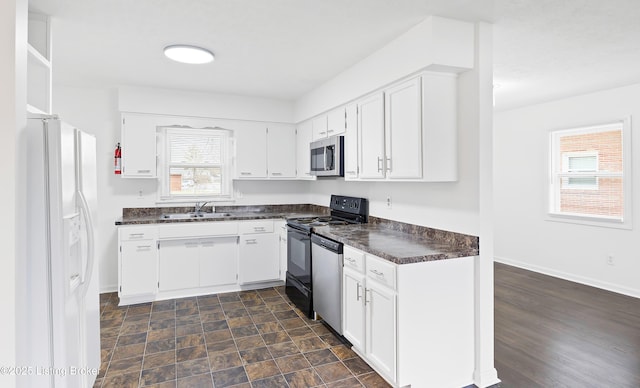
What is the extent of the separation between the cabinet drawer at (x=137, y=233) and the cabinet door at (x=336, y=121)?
223 cm

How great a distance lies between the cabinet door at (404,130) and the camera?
2.54 metres

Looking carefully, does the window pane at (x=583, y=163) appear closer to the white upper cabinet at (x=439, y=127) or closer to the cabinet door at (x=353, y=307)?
the white upper cabinet at (x=439, y=127)

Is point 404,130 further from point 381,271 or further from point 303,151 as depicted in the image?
point 303,151

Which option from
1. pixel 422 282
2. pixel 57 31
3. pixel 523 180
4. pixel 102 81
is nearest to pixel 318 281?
pixel 422 282

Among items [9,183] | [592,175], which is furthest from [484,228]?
[592,175]

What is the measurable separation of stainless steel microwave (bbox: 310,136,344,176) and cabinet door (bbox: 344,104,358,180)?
3.0 inches

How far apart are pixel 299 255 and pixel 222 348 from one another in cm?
120

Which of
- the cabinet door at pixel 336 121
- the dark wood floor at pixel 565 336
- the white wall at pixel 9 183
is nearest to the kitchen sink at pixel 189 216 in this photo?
the cabinet door at pixel 336 121

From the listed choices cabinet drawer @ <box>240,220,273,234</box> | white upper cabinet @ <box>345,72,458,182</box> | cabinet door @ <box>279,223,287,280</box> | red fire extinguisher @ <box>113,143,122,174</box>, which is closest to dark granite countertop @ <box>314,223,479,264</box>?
white upper cabinet @ <box>345,72,458,182</box>

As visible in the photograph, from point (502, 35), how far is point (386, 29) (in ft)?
2.89

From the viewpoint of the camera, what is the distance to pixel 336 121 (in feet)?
12.3

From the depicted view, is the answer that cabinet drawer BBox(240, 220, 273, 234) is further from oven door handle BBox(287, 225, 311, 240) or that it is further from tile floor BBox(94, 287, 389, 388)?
tile floor BBox(94, 287, 389, 388)

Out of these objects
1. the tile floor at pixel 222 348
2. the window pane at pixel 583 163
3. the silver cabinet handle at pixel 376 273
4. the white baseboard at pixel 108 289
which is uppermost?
the window pane at pixel 583 163

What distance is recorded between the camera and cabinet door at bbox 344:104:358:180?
10.9 ft
